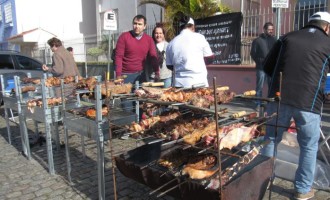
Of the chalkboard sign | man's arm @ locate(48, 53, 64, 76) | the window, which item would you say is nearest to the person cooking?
man's arm @ locate(48, 53, 64, 76)

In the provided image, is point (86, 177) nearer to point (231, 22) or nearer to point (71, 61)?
point (71, 61)

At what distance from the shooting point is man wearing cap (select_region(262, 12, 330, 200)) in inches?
133

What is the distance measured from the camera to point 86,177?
462cm

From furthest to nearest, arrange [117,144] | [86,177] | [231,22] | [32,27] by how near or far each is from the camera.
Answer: [32,27], [231,22], [117,144], [86,177]

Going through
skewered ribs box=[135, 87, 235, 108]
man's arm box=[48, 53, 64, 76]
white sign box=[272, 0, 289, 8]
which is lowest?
skewered ribs box=[135, 87, 235, 108]

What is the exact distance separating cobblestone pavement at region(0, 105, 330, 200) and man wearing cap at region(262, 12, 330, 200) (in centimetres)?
66

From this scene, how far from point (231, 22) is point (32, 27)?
1933 cm

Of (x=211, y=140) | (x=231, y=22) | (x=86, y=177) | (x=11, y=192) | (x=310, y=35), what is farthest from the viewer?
(x=231, y=22)

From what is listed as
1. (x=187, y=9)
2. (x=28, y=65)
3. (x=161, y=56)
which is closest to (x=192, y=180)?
(x=161, y=56)

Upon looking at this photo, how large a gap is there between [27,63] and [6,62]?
70 centimetres

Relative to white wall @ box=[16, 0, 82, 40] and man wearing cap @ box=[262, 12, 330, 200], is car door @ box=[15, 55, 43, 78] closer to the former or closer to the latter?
man wearing cap @ box=[262, 12, 330, 200]

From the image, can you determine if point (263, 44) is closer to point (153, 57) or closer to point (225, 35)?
point (225, 35)

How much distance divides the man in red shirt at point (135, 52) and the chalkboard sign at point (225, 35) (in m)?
4.97

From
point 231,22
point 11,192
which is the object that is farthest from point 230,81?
point 11,192
